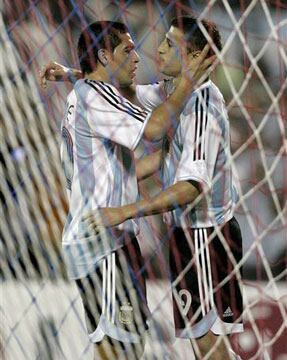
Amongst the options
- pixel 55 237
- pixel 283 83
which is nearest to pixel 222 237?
pixel 55 237

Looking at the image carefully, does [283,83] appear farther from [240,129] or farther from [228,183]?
[228,183]

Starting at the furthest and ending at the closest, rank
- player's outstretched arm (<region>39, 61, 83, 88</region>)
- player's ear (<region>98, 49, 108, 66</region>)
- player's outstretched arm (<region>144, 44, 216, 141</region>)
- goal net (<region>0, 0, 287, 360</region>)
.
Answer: goal net (<region>0, 0, 287, 360</region>), player's outstretched arm (<region>39, 61, 83, 88</region>), player's ear (<region>98, 49, 108, 66</region>), player's outstretched arm (<region>144, 44, 216, 141</region>)

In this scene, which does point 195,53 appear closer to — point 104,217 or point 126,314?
point 104,217

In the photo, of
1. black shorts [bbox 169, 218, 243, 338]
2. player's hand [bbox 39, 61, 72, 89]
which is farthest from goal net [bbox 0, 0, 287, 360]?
black shorts [bbox 169, 218, 243, 338]

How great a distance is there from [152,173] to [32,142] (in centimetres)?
32

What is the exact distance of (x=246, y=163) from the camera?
2.22 m

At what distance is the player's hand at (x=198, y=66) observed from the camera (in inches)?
67.2

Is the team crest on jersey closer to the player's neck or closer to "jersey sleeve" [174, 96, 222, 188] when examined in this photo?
"jersey sleeve" [174, 96, 222, 188]

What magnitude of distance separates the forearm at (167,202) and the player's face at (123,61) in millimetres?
219

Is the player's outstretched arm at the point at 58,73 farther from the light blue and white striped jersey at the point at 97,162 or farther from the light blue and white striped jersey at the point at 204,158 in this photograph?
the light blue and white striped jersey at the point at 204,158

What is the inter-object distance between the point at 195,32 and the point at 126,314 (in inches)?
19.6

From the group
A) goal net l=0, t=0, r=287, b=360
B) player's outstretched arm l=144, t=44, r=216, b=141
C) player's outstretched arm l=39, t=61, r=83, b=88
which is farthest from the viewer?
goal net l=0, t=0, r=287, b=360

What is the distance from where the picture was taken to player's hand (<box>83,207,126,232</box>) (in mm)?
1688

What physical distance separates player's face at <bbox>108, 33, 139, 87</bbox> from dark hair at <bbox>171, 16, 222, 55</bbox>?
9 cm
